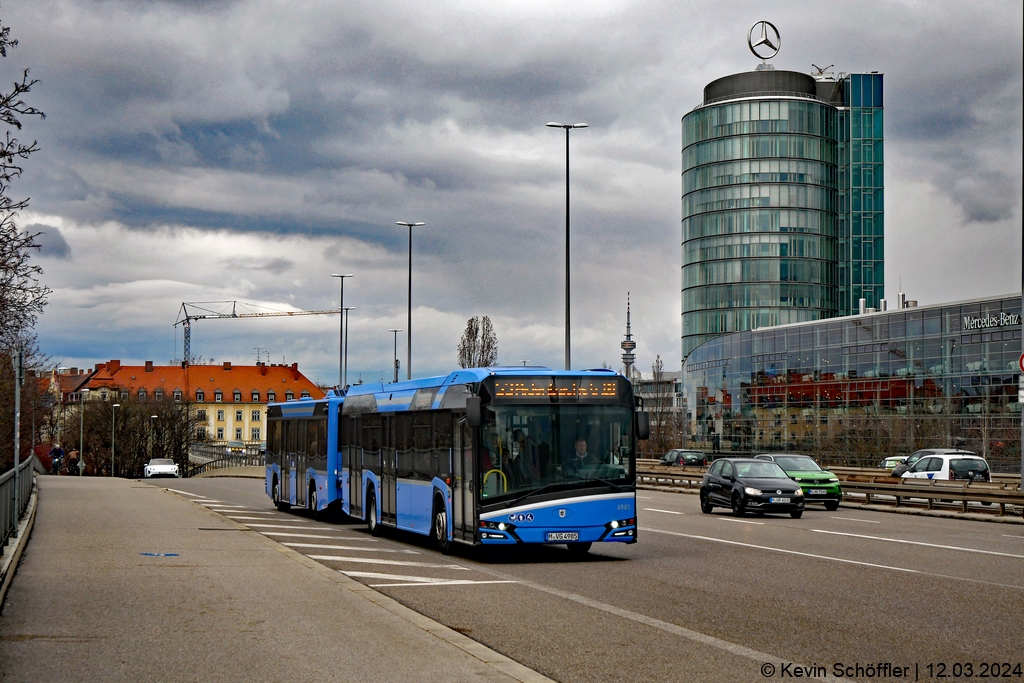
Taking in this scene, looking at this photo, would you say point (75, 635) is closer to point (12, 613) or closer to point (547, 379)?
point (12, 613)

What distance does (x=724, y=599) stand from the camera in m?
12.6

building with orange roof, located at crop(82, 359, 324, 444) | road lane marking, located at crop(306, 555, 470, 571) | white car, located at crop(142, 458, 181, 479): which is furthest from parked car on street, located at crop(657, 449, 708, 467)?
building with orange roof, located at crop(82, 359, 324, 444)

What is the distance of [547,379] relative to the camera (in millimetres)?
17531

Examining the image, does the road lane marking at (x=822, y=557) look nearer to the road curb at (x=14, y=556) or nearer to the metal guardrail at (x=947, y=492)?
the metal guardrail at (x=947, y=492)

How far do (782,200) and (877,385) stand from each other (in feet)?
171

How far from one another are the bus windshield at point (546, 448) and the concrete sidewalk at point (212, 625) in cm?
298

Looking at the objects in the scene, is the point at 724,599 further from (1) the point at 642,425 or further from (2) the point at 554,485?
(1) the point at 642,425

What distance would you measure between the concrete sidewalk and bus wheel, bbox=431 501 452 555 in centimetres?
→ 234

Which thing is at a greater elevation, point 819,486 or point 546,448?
point 546,448

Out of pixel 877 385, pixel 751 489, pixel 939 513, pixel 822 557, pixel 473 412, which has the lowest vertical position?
pixel 939 513

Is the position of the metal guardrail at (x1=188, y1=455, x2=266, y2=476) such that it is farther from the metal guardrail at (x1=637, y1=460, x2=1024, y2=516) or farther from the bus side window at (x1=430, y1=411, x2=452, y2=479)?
the bus side window at (x1=430, y1=411, x2=452, y2=479)

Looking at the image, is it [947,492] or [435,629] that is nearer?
[435,629]

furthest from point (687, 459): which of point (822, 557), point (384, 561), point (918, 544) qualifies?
point (384, 561)

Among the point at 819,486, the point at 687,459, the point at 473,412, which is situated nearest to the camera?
the point at 473,412
